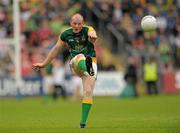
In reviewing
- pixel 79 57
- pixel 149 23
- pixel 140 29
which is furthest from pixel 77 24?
pixel 140 29

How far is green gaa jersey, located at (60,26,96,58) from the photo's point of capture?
16.1 meters

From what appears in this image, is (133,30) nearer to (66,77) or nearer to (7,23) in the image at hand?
(66,77)

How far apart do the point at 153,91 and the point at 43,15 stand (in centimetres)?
777

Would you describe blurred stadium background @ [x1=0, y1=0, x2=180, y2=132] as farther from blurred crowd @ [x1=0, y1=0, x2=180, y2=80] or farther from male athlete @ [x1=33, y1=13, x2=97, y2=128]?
male athlete @ [x1=33, y1=13, x2=97, y2=128]

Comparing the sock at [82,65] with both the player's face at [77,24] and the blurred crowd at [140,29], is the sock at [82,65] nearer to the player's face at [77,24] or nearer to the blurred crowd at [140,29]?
the player's face at [77,24]

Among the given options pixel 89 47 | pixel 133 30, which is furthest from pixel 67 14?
pixel 89 47

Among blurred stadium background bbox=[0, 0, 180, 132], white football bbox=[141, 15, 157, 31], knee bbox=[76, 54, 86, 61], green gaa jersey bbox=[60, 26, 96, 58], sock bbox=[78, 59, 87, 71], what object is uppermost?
blurred stadium background bbox=[0, 0, 180, 132]

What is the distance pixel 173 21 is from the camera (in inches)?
1594

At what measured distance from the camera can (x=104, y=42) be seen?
38531 mm

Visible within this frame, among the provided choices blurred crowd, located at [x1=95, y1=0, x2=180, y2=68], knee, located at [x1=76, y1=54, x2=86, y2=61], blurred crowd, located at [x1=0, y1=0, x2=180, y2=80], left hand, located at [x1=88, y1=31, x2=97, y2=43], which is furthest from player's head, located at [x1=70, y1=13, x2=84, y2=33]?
blurred crowd, located at [x1=95, y1=0, x2=180, y2=68]

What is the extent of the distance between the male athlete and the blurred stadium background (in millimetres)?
20816

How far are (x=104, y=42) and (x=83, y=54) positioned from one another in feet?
74.0

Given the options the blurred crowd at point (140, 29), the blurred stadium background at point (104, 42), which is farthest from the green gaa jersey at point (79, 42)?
the blurred crowd at point (140, 29)

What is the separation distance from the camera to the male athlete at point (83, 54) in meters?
15.7
